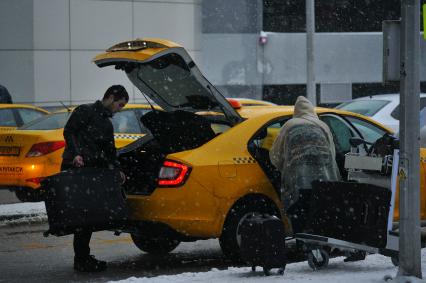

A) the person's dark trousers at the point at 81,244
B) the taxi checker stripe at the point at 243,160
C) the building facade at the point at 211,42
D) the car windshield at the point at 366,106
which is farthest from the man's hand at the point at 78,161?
the building facade at the point at 211,42

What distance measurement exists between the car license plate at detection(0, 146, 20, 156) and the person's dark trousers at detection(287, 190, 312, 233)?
5.92 m

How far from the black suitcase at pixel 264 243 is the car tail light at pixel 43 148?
19.2ft

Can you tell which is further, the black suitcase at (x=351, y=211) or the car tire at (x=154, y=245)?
the car tire at (x=154, y=245)

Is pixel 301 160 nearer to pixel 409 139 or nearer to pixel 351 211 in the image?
pixel 351 211

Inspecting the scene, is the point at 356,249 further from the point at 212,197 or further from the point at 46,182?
the point at 46,182

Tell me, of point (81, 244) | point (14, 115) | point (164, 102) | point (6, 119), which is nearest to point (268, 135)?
point (164, 102)

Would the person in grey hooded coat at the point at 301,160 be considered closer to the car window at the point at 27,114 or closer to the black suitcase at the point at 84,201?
the black suitcase at the point at 84,201

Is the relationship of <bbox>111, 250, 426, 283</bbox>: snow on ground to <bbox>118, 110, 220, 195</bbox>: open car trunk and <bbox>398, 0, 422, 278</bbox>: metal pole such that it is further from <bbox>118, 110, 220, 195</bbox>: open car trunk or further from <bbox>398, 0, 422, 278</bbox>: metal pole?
<bbox>118, 110, 220, 195</bbox>: open car trunk

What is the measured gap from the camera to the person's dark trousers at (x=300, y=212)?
8.97 meters

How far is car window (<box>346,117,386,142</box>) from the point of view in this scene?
10398 millimetres

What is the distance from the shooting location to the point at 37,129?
14.4 meters

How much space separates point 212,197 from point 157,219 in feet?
1.74

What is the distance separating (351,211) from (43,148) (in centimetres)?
652

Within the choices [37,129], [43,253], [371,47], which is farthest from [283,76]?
[43,253]
